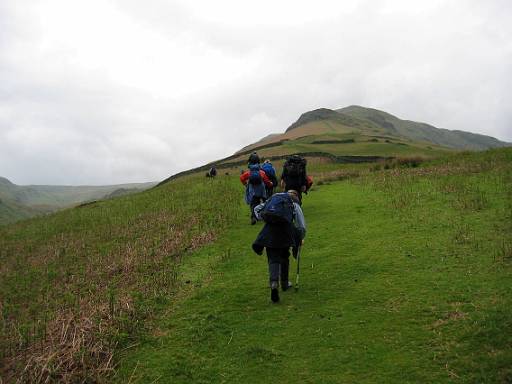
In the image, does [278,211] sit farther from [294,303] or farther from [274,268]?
[294,303]

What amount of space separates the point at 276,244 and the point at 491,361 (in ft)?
15.8

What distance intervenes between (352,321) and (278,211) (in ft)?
9.49

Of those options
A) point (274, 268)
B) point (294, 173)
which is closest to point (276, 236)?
point (274, 268)

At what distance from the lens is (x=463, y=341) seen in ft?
24.0

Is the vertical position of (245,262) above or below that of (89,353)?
above

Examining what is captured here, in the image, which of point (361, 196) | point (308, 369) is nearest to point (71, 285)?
point (308, 369)

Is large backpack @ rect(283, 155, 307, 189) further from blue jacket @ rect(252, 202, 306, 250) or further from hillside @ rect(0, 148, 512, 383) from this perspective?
blue jacket @ rect(252, 202, 306, 250)

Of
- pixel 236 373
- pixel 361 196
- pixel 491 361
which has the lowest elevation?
pixel 236 373

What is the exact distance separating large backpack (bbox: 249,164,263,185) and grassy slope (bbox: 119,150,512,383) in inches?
122

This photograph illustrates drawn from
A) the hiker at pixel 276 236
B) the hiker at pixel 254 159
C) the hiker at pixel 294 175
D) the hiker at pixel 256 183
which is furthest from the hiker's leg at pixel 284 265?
the hiker at pixel 254 159

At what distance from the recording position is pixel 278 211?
32.8 feet

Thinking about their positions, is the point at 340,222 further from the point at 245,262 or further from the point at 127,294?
the point at 127,294

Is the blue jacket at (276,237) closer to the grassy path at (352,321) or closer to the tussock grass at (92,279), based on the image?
the grassy path at (352,321)

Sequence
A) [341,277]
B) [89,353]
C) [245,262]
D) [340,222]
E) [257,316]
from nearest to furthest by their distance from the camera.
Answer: [89,353] → [257,316] → [341,277] → [245,262] → [340,222]
